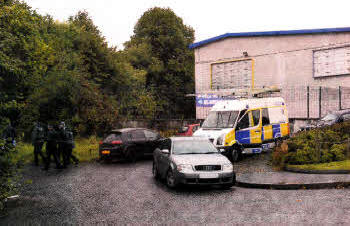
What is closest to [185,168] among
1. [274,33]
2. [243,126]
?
[243,126]

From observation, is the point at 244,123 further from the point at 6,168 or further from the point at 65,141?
the point at 6,168

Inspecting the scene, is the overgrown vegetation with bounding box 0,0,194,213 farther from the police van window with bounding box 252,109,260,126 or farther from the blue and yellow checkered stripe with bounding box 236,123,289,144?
the police van window with bounding box 252,109,260,126

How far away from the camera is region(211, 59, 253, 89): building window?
27.0 metres

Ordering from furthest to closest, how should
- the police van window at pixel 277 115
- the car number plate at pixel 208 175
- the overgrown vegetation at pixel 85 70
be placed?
the police van window at pixel 277 115 → the car number plate at pixel 208 175 → the overgrown vegetation at pixel 85 70

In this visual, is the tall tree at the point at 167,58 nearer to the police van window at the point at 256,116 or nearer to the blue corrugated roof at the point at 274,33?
the blue corrugated roof at the point at 274,33

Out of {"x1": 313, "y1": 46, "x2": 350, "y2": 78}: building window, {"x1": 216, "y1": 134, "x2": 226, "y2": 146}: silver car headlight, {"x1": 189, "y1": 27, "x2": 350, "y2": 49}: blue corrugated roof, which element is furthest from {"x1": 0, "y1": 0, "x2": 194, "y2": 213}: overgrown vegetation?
{"x1": 313, "y1": 46, "x2": 350, "y2": 78}: building window

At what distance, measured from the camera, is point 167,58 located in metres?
48.6

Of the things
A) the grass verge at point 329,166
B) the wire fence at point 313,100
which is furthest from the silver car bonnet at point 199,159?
the wire fence at point 313,100

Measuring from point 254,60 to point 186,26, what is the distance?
25.6 meters

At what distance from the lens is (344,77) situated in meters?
22.3

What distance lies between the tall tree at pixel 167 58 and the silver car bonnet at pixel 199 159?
34.6m

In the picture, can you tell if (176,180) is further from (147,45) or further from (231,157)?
(147,45)

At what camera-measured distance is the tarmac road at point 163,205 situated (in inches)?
300

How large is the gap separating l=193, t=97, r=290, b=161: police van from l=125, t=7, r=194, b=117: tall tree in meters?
28.6
